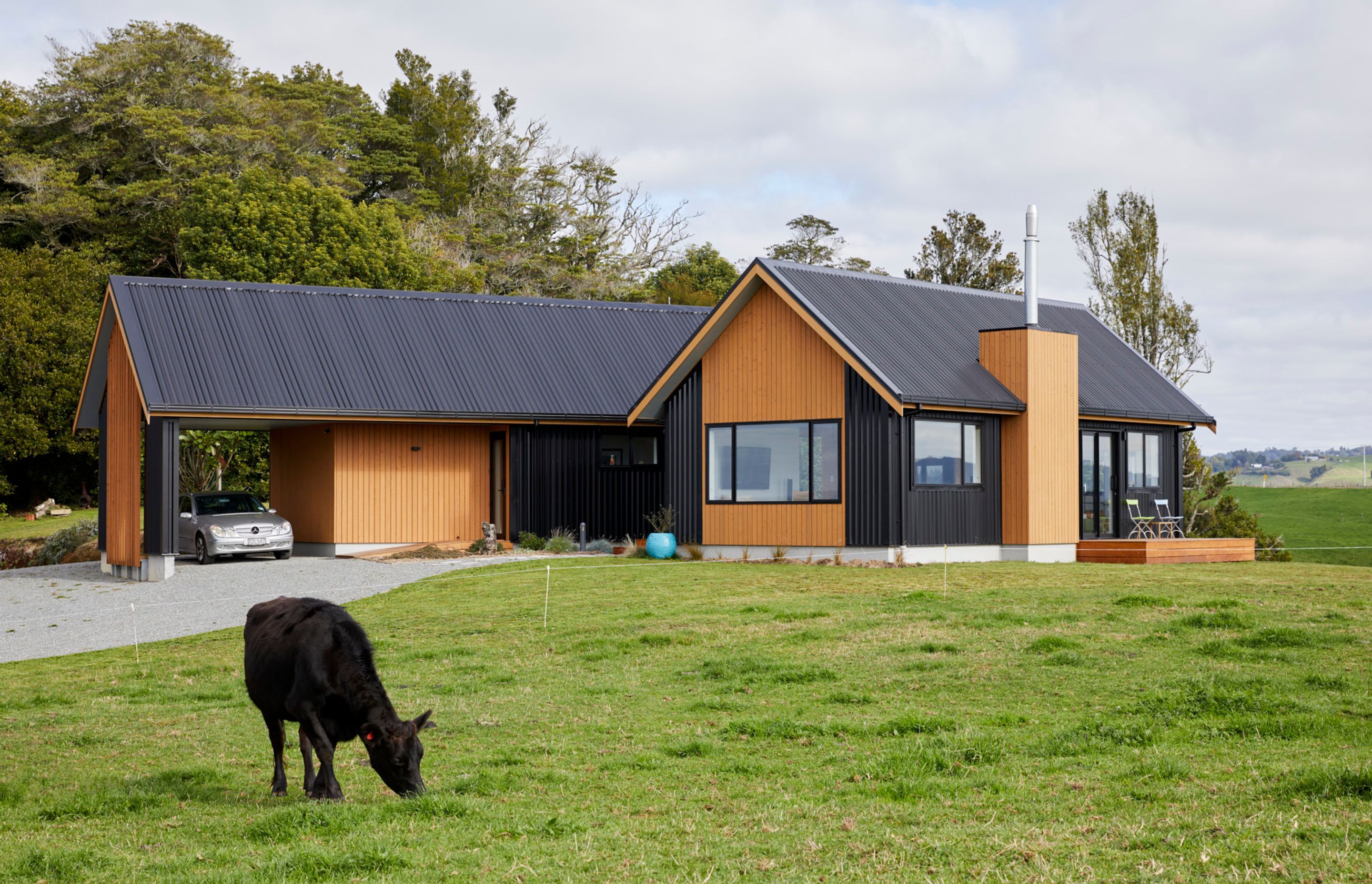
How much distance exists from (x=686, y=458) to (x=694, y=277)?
36883mm

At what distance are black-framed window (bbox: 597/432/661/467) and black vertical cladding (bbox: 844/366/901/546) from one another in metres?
6.47

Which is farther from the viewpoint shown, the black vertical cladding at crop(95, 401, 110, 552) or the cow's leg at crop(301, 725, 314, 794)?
the black vertical cladding at crop(95, 401, 110, 552)

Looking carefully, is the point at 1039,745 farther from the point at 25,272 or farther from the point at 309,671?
the point at 25,272

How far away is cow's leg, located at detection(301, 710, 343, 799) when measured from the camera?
7.23 m

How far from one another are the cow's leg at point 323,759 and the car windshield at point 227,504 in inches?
767

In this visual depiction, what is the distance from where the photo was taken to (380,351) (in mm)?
27297

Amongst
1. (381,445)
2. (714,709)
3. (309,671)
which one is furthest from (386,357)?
A: (309,671)

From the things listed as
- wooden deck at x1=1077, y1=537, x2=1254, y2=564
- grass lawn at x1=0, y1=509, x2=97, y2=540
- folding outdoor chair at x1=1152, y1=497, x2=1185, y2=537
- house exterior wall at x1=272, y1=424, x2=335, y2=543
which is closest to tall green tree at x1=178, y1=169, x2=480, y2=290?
grass lawn at x1=0, y1=509, x2=97, y2=540

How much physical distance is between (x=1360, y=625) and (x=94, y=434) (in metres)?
37.4

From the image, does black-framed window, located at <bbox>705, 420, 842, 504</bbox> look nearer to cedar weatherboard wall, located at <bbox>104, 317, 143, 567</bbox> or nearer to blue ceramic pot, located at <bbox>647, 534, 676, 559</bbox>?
blue ceramic pot, located at <bbox>647, 534, 676, 559</bbox>

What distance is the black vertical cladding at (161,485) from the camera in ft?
74.1

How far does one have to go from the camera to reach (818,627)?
13.7m

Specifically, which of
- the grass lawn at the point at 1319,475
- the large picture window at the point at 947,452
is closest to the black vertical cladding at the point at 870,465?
the large picture window at the point at 947,452

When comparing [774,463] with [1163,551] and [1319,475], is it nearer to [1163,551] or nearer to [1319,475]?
[1163,551]
